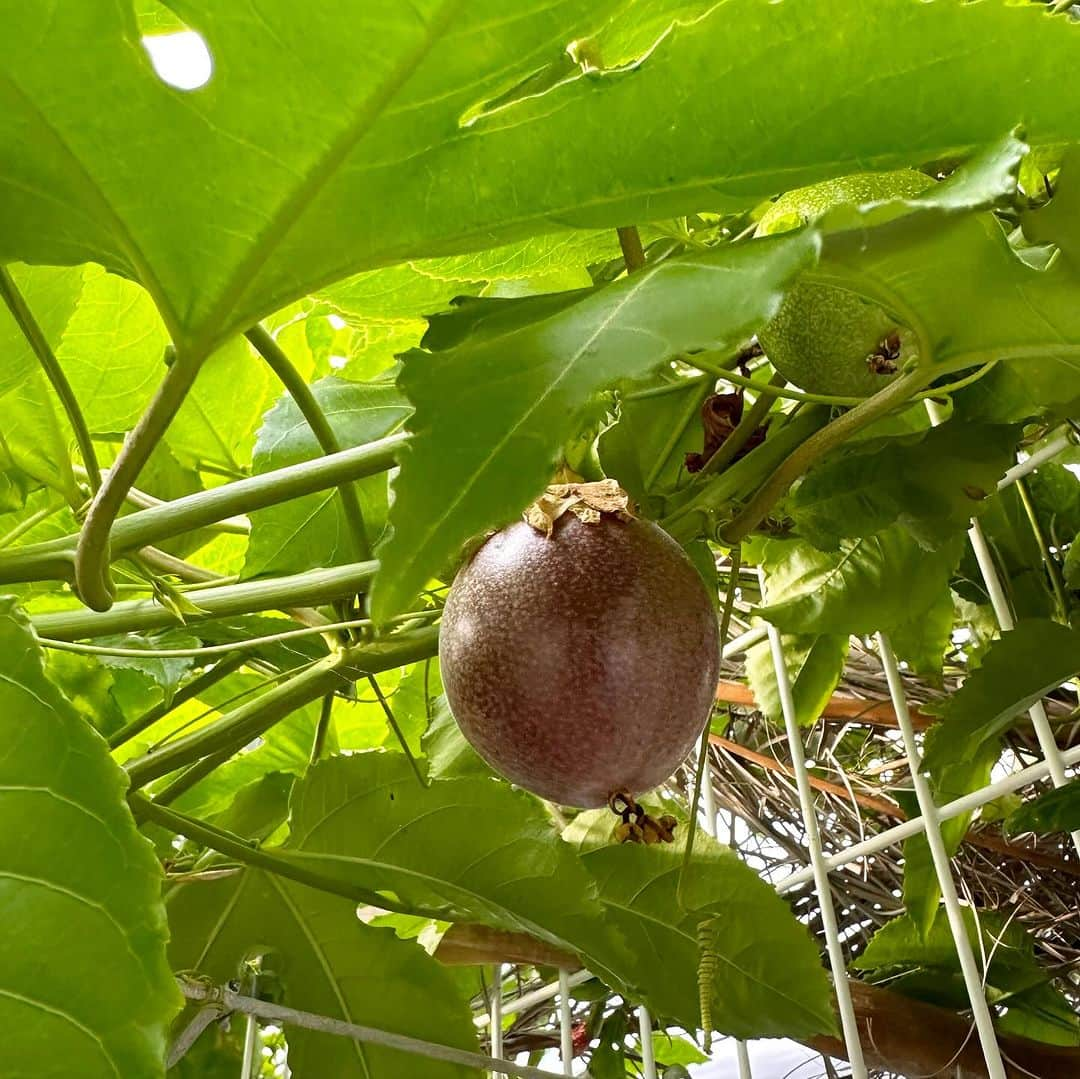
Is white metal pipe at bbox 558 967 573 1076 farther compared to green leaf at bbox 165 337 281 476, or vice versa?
white metal pipe at bbox 558 967 573 1076

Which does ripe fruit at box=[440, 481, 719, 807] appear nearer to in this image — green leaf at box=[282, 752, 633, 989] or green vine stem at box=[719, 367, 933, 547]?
green vine stem at box=[719, 367, 933, 547]

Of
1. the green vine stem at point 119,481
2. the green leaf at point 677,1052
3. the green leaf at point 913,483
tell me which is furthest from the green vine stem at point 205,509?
the green leaf at point 677,1052

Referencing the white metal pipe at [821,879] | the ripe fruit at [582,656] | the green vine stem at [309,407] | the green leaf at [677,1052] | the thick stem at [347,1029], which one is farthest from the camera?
the green leaf at [677,1052]

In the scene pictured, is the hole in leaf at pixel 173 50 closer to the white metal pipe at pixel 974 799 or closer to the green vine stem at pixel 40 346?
the green vine stem at pixel 40 346

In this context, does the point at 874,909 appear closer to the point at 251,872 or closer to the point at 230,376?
the point at 251,872

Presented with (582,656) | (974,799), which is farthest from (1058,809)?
(582,656)

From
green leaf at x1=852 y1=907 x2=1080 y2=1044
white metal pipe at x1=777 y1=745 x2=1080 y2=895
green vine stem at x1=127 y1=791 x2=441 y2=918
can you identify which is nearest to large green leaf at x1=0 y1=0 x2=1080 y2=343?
green vine stem at x1=127 y1=791 x2=441 y2=918

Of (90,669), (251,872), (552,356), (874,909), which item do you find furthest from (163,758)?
(874,909)
